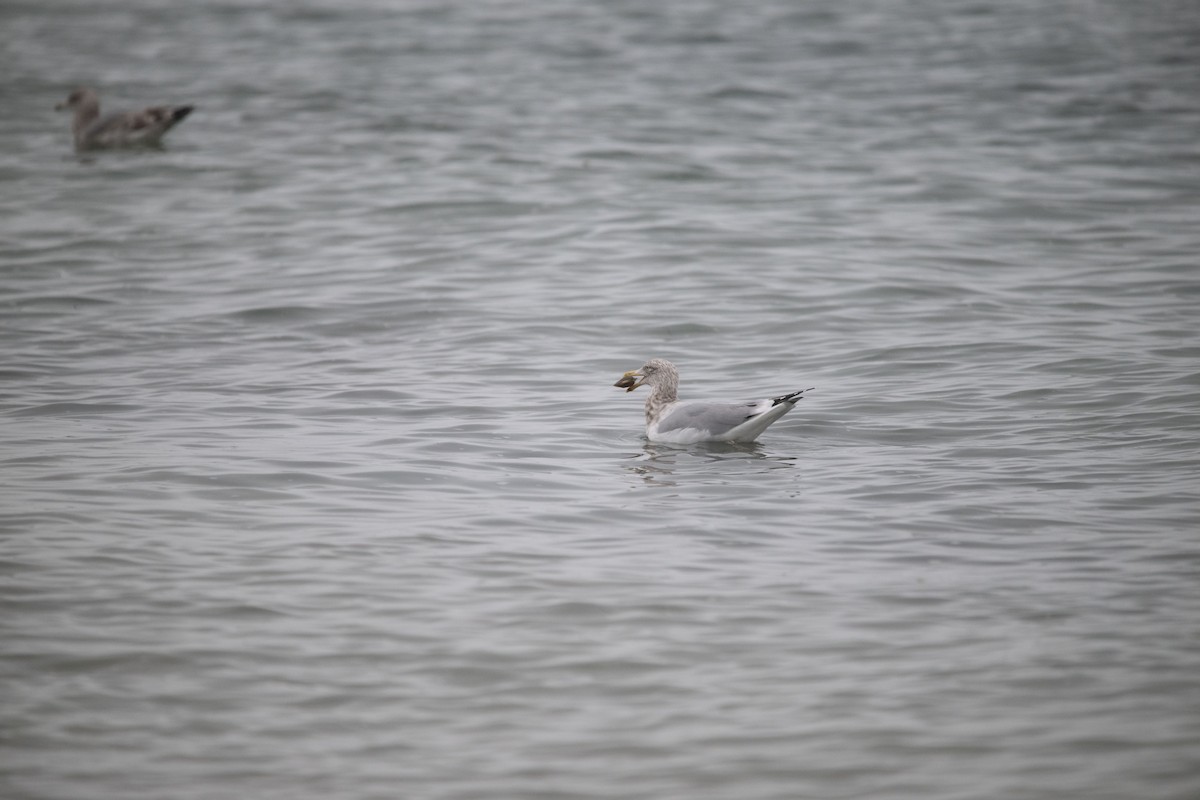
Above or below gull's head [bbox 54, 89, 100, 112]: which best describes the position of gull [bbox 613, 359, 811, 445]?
below

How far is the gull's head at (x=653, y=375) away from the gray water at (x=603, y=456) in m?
0.34

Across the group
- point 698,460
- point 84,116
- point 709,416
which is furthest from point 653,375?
point 84,116

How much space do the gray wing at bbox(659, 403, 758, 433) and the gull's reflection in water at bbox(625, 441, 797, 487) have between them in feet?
0.61

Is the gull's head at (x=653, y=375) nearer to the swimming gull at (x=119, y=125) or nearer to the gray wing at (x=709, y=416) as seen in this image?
the gray wing at (x=709, y=416)

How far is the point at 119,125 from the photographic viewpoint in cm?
2266

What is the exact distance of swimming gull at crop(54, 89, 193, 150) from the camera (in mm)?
22594

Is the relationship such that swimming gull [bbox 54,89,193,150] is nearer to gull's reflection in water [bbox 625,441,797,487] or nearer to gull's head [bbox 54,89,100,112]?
gull's head [bbox 54,89,100,112]

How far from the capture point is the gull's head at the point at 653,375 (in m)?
11.3

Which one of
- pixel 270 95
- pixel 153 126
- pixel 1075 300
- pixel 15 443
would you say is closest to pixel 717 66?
pixel 270 95

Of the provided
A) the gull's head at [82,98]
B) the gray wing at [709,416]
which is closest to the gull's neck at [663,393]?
the gray wing at [709,416]

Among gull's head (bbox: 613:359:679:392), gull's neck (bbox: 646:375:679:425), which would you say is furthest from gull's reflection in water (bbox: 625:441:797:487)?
gull's head (bbox: 613:359:679:392)

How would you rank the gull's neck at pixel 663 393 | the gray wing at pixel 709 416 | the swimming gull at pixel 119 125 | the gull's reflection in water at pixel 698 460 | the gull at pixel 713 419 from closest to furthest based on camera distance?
the gull's reflection in water at pixel 698 460 → the gull at pixel 713 419 → the gray wing at pixel 709 416 → the gull's neck at pixel 663 393 → the swimming gull at pixel 119 125

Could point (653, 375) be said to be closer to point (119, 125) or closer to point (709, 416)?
point (709, 416)

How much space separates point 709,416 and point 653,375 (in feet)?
3.33
